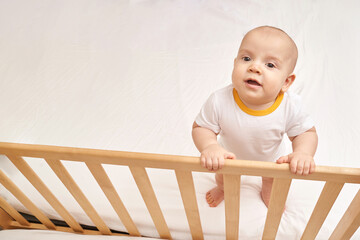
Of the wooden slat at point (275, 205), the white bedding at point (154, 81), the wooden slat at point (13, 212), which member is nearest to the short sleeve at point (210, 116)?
the wooden slat at point (275, 205)

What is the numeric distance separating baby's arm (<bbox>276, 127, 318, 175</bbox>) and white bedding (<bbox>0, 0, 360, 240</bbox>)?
1.11ft

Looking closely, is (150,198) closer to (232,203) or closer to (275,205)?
(232,203)

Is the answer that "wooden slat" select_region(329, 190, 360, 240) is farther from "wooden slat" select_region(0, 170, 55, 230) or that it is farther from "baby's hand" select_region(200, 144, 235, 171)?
"wooden slat" select_region(0, 170, 55, 230)

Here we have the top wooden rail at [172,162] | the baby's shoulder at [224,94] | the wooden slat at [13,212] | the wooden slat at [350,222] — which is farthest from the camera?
the wooden slat at [13,212]

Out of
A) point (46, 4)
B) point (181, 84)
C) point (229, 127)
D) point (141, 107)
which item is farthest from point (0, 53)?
point (229, 127)

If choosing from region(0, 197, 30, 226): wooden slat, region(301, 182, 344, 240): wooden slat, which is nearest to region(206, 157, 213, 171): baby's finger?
region(301, 182, 344, 240): wooden slat

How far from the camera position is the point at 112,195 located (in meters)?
0.93

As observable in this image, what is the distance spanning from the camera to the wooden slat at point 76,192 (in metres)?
0.83

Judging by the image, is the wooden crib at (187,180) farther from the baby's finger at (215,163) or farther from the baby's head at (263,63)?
the baby's head at (263,63)

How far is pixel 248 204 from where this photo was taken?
1104mm

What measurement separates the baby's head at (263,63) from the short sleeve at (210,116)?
12 cm

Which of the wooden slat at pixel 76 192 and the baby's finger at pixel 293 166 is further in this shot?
the wooden slat at pixel 76 192

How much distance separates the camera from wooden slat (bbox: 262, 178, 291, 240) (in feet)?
2.45

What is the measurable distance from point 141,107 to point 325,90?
→ 31.5 inches
